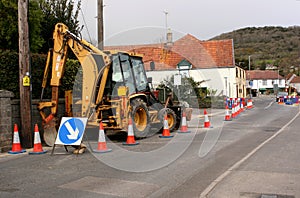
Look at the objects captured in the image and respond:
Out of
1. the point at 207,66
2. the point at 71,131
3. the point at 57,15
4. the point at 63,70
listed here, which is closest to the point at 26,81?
the point at 63,70

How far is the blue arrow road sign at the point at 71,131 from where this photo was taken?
31.9ft

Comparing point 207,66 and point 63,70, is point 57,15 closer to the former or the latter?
point 63,70

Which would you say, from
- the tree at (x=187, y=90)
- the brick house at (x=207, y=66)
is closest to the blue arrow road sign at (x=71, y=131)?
the tree at (x=187, y=90)

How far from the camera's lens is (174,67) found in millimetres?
39031

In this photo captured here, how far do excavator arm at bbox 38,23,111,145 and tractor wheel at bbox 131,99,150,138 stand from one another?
1.24 m

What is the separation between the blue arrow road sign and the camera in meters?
9.73

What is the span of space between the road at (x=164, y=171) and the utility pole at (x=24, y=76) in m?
1.14

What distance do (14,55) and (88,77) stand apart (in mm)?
2940

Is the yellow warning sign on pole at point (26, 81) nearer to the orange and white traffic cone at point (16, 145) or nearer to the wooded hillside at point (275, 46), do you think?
the orange and white traffic cone at point (16, 145)

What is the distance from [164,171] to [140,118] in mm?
5515

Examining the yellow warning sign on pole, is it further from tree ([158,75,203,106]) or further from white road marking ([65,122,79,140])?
tree ([158,75,203,106])

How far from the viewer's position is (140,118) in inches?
515

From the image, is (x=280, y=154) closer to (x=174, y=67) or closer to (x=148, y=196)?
(x=148, y=196)

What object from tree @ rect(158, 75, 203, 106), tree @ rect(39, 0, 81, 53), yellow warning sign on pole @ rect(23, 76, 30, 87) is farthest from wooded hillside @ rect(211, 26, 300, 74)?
yellow warning sign on pole @ rect(23, 76, 30, 87)
